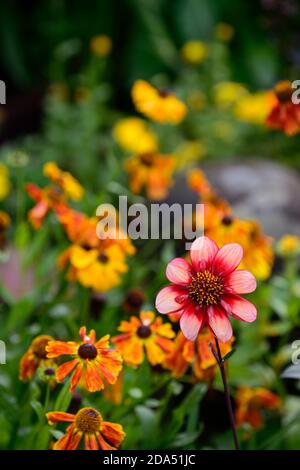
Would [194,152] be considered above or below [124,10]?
below

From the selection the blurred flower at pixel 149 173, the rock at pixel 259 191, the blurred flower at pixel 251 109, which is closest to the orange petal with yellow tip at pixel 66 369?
the blurred flower at pixel 149 173

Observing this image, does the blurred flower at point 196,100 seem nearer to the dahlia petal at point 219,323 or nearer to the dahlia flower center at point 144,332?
the dahlia flower center at point 144,332

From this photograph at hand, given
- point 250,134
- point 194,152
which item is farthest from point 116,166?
point 250,134

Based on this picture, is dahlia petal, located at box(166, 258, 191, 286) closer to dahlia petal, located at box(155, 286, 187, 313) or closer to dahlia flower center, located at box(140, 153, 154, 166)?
dahlia petal, located at box(155, 286, 187, 313)

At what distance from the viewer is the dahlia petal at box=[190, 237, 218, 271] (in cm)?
80

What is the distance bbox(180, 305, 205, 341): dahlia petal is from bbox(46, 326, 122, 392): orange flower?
0.28ft

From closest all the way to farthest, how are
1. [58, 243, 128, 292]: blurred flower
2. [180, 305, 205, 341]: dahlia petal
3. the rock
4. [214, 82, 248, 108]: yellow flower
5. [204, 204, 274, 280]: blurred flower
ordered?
1. [180, 305, 205, 341]: dahlia petal
2. [58, 243, 128, 292]: blurred flower
3. [204, 204, 274, 280]: blurred flower
4. the rock
5. [214, 82, 248, 108]: yellow flower

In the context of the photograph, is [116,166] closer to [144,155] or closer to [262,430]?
[144,155]

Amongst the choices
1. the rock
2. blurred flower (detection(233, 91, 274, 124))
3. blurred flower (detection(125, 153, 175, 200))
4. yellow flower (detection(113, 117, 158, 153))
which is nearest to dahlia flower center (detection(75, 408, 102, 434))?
blurred flower (detection(125, 153, 175, 200))

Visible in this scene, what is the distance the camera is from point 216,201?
4.52ft

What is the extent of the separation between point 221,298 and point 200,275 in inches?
1.3

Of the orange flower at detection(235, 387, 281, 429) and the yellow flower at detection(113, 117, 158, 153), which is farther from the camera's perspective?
the yellow flower at detection(113, 117, 158, 153)

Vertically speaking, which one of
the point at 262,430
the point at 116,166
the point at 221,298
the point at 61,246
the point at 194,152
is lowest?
the point at 262,430

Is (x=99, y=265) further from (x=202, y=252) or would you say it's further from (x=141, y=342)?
(x=202, y=252)
